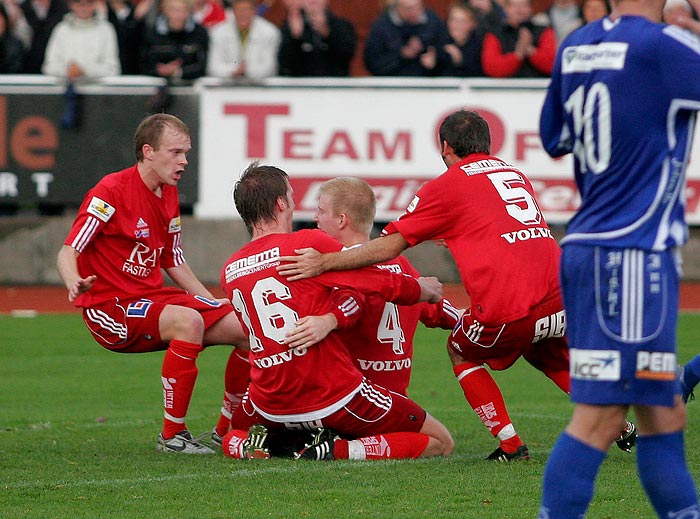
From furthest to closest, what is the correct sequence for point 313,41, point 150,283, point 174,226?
point 313,41
point 174,226
point 150,283

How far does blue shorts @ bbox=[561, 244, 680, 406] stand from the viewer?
4.12 metres

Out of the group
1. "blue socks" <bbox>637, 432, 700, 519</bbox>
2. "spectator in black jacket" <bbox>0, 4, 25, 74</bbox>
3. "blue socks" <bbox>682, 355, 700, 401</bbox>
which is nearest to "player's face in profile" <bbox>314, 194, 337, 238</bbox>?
"blue socks" <bbox>682, 355, 700, 401</bbox>

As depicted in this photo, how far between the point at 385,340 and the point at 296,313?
677mm

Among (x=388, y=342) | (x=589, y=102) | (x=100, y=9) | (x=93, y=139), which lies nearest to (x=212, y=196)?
(x=93, y=139)

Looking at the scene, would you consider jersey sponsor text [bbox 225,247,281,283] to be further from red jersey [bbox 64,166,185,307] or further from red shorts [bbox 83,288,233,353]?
red jersey [bbox 64,166,185,307]

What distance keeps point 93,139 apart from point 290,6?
2721 millimetres

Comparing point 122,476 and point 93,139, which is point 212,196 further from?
point 122,476

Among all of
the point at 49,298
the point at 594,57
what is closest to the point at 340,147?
the point at 49,298

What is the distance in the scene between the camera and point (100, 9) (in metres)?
15.3

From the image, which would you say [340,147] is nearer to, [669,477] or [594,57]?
[594,57]

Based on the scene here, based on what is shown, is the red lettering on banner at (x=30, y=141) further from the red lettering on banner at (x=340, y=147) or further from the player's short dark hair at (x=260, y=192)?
the player's short dark hair at (x=260, y=192)

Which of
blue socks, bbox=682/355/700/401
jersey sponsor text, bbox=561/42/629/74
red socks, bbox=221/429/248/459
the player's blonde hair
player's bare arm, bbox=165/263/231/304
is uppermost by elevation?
jersey sponsor text, bbox=561/42/629/74

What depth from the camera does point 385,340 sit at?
22.1 feet

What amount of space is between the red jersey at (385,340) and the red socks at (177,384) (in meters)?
0.90
